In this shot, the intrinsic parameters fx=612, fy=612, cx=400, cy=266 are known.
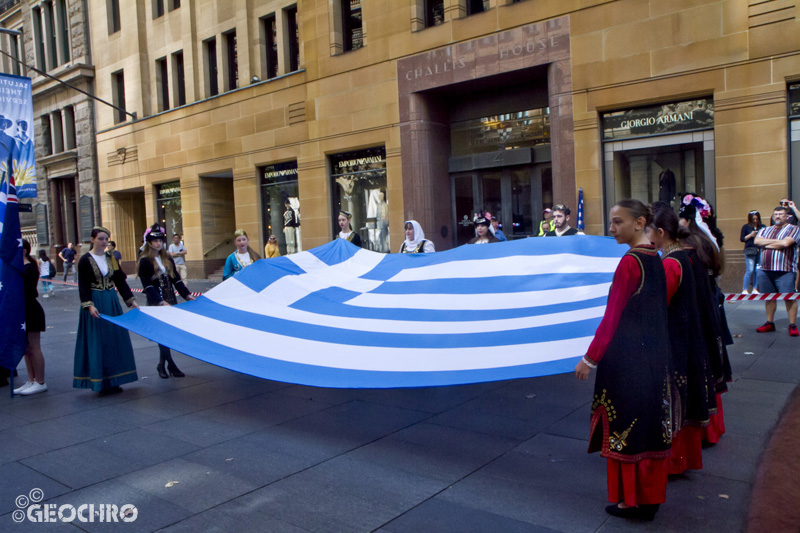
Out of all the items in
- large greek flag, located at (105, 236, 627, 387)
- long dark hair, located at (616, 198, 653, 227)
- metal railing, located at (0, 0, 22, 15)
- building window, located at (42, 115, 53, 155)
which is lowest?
large greek flag, located at (105, 236, 627, 387)

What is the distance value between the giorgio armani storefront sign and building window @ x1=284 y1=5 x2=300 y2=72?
10.3 metres

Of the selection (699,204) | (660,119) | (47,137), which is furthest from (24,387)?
(47,137)

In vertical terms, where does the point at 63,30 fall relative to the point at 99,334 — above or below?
above

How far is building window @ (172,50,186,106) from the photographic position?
2267 centimetres

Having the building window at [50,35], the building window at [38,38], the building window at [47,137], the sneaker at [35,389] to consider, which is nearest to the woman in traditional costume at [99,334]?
the sneaker at [35,389]

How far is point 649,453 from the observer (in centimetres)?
342

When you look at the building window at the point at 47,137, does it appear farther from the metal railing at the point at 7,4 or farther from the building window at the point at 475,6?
the building window at the point at 475,6

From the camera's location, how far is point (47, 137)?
98.5ft

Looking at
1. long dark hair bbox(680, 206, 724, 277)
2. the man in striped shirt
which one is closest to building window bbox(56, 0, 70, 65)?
the man in striped shirt

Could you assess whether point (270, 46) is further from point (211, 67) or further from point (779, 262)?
point (779, 262)

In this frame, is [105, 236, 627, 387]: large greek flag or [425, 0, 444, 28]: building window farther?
[425, 0, 444, 28]: building window

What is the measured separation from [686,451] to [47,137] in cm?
3317

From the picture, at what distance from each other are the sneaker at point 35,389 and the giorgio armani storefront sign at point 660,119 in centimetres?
1137

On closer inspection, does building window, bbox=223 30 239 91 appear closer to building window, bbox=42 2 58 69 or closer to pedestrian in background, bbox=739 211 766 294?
building window, bbox=42 2 58 69
